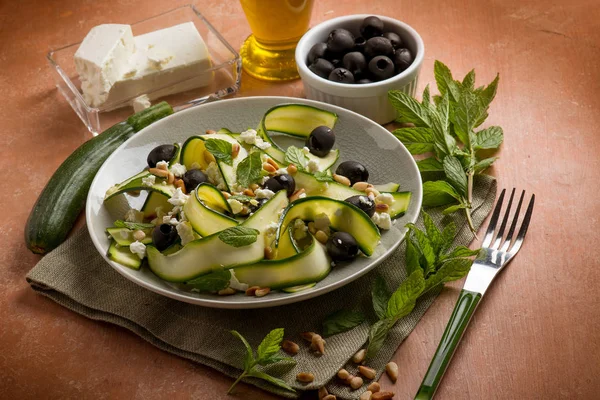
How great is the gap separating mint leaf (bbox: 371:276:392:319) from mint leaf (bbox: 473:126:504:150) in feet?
1.75

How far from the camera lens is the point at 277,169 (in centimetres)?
169

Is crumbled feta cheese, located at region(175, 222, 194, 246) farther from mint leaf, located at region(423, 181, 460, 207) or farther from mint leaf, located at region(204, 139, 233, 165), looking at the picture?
mint leaf, located at region(423, 181, 460, 207)

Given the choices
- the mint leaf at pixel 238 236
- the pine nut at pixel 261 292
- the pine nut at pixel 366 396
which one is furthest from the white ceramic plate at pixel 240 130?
the pine nut at pixel 366 396

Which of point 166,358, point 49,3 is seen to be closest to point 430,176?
point 166,358

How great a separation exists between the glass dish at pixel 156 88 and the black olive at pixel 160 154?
405mm

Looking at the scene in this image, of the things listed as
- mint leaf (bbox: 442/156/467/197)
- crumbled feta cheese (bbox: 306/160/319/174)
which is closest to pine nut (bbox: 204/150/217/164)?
crumbled feta cheese (bbox: 306/160/319/174)

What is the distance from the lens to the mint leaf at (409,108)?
1.86 metres

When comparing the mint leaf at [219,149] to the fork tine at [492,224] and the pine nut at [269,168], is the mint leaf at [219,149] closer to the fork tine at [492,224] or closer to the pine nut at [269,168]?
the pine nut at [269,168]

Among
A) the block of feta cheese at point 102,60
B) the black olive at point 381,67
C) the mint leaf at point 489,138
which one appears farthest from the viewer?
the block of feta cheese at point 102,60

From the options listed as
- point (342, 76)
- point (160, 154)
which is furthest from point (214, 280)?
point (342, 76)

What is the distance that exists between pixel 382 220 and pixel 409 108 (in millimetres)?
425

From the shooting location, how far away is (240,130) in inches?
75.7

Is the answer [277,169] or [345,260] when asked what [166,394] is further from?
[277,169]

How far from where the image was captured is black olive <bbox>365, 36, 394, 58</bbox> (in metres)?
1.98
